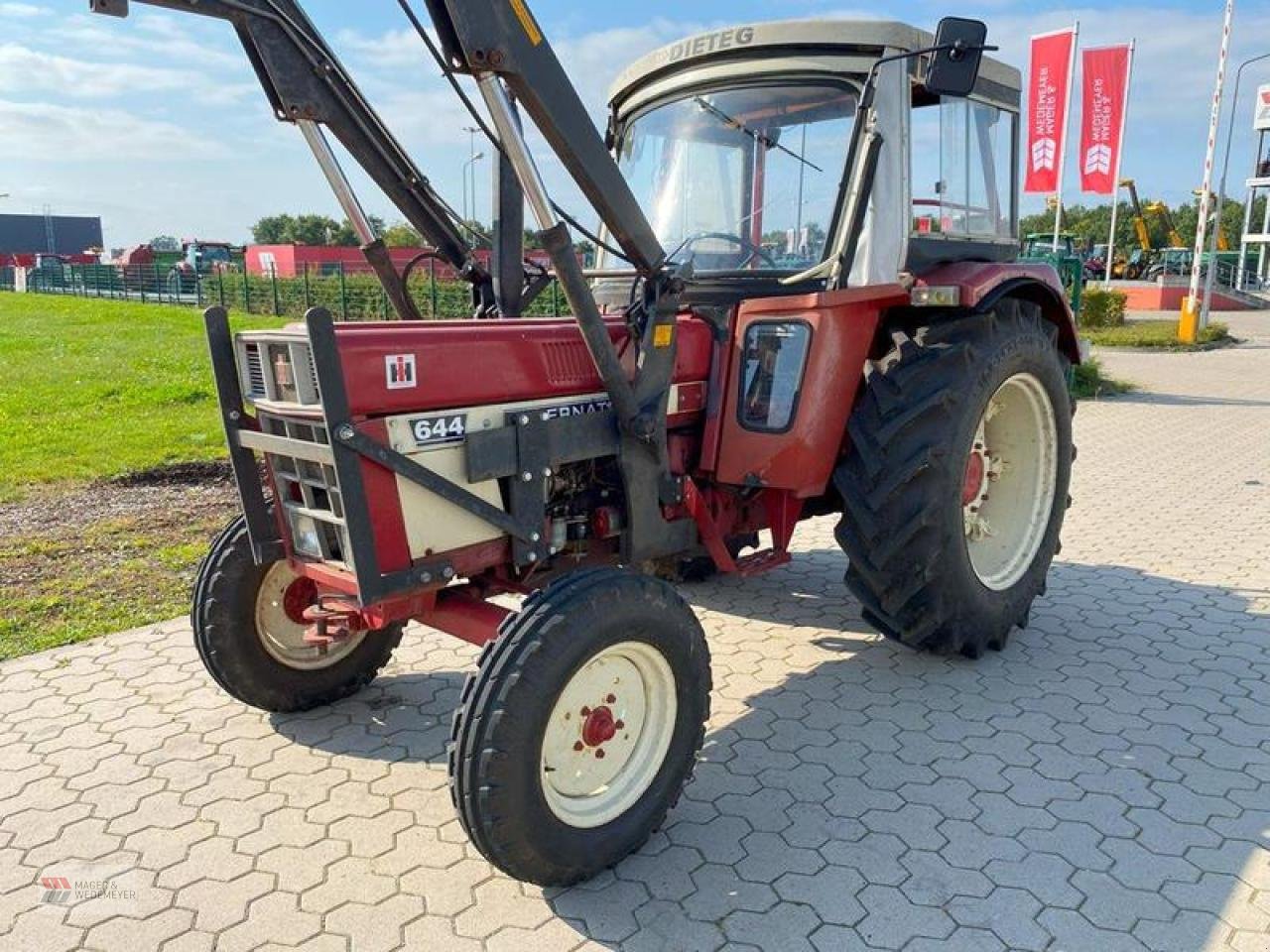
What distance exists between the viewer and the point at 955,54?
3260 millimetres

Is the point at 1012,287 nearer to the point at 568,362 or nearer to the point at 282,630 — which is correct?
the point at 568,362

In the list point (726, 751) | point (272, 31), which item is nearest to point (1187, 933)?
point (726, 751)

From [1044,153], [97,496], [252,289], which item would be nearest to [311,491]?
[97,496]

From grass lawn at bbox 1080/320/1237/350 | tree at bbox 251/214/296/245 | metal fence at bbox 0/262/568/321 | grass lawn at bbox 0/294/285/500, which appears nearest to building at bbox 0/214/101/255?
tree at bbox 251/214/296/245

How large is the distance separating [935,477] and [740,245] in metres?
1.19

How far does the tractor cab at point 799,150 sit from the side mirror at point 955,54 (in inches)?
12.9

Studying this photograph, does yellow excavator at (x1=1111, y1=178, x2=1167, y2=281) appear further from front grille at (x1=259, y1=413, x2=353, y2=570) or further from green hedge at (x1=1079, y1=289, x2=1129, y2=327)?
front grille at (x1=259, y1=413, x2=353, y2=570)

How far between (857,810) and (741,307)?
1.80 metres

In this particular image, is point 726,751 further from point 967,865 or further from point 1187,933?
point 1187,933

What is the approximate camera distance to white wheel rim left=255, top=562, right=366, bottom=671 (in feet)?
11.9

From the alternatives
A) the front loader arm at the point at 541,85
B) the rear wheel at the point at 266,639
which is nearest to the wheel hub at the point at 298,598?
the rear wheel at the point at 266,639

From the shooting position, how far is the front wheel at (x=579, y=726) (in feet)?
8.36

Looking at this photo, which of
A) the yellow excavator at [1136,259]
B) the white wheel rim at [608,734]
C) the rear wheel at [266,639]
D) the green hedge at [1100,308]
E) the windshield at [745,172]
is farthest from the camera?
the yellow excavator at [1136,259]

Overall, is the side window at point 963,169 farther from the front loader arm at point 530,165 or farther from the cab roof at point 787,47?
the front loader arm at point 530,165
